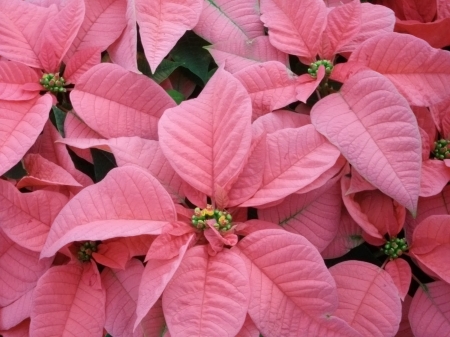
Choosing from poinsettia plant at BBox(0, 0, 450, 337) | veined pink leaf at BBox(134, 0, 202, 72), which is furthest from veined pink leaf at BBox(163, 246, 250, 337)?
veined pink leaf at BBox(134, 0, 202, 72)

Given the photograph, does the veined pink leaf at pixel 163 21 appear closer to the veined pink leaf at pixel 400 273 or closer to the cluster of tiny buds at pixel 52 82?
the cluster of tiny buds at pixel 52 82

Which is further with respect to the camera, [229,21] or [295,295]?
[229,21]

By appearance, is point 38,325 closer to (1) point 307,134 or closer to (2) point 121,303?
(2) point 121,303

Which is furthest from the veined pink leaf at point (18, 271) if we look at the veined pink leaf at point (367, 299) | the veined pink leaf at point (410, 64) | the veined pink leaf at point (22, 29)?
the veined pink leaf at point (410, 64)

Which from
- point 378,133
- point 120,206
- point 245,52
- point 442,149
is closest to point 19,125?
point 120,206

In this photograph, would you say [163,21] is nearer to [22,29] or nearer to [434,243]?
[22,29]

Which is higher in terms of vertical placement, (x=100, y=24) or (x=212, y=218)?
(x=100, y=24)

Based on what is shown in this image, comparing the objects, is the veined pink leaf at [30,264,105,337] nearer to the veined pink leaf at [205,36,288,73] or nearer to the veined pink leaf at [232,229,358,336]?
the veined pink leaf at [232,229,358,336]
